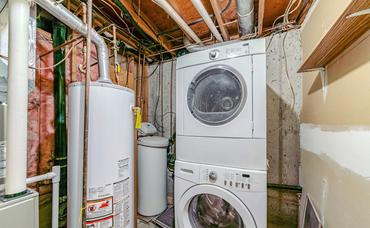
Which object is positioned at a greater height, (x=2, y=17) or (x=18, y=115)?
(x=2, y=17)

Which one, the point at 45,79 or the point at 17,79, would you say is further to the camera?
the point at 45,79

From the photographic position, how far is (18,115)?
2.59 ft

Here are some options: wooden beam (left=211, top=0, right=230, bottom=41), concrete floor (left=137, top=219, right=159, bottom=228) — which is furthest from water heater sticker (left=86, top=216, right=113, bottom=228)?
wooden beam (left=211, top=0, right=230, bottom=41)

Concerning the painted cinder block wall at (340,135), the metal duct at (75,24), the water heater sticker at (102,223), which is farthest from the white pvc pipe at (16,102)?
the painted cinder block wall at (340,135)

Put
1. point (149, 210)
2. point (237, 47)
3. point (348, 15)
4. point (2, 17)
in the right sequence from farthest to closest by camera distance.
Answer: point (149, 210) < point (237, 47) < point (2, 17) < point (348, 15)

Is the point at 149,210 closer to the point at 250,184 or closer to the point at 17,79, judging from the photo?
the point at 250,184

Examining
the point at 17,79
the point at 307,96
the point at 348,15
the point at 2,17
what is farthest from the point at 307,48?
the point at 2,17

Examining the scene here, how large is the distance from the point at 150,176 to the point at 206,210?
738mm

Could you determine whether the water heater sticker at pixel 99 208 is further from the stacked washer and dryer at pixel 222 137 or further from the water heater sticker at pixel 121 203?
the stacked washer and dryer at pixel 222 137

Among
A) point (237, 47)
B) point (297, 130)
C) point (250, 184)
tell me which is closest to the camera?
point (250, 184)

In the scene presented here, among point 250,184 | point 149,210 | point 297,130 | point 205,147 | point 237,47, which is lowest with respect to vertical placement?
point 149,210

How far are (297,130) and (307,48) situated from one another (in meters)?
0.79

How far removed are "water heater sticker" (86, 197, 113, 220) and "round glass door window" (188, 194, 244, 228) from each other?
2.17ft

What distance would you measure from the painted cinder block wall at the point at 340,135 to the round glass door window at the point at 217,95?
522 millimetres
